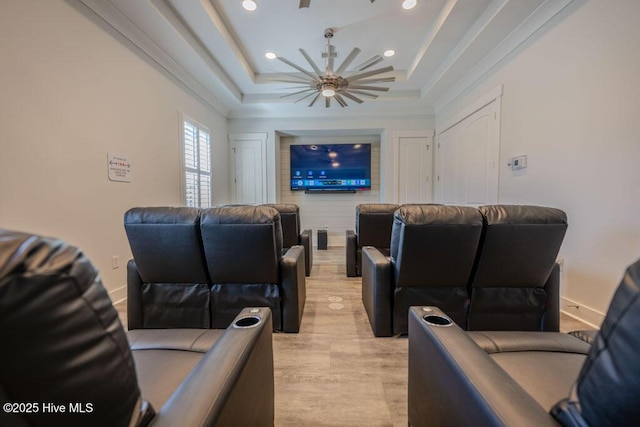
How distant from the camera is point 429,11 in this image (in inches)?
124

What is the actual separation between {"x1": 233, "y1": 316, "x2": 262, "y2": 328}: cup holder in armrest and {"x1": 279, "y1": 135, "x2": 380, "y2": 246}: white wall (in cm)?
560

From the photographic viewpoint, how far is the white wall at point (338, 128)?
5.80m

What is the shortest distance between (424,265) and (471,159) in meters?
3.29

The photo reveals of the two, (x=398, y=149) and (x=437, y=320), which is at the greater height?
(x=398, y=149)

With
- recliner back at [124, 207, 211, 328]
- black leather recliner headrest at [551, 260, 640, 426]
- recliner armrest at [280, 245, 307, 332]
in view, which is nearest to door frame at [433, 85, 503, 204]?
recliner armrest at [280, 245, 307, 332]

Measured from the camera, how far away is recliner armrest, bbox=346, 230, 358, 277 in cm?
341

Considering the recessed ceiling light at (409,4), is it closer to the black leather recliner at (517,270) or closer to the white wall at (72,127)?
the black leather recliner at (517,270)

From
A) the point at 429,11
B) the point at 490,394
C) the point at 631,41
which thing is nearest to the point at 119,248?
the point at 490,394

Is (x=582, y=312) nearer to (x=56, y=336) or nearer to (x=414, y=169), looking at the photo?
(x=56, y=336)

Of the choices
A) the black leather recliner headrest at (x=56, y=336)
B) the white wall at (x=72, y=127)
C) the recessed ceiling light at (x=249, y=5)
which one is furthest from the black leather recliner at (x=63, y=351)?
the recessed ceiling light at (x=249, y=5)

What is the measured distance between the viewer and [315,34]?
3.61 meters

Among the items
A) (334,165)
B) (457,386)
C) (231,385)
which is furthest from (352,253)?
(334,165)

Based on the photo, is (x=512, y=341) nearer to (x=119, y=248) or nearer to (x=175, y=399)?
(x=175, y=399)

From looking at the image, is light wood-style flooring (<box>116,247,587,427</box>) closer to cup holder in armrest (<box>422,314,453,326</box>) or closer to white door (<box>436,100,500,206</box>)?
cup holder in armrest (<box>422,314,453,326</box>)
